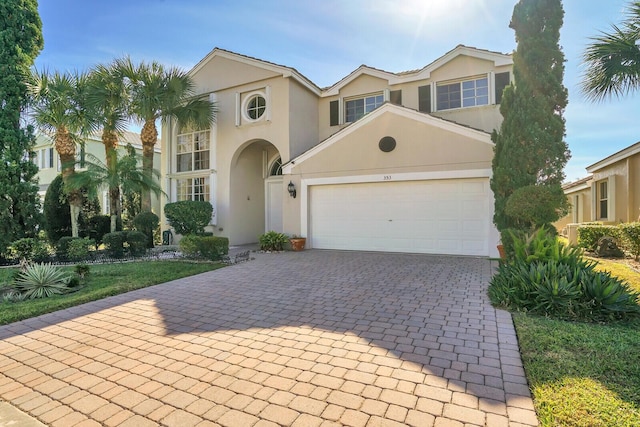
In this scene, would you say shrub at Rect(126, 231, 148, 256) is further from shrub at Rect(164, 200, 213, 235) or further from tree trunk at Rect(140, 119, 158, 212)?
tree trunk at Rect(140, 119, 158, 212)

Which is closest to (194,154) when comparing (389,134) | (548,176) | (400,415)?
(389,134)

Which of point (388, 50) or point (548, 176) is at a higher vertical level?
point (388, 50)

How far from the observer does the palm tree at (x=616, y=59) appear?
25.7 ft

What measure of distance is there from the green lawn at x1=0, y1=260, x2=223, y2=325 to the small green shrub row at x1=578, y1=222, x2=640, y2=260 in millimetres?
11763

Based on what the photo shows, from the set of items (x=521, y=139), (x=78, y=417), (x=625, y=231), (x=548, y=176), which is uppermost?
(x=521, y=139)

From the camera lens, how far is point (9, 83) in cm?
1129

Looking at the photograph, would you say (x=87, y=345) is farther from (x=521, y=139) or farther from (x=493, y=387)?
(x=521, y=139)

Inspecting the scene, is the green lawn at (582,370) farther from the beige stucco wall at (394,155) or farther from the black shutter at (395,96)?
the black shutter at (395,96)

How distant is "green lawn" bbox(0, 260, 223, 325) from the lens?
5674 millimetres

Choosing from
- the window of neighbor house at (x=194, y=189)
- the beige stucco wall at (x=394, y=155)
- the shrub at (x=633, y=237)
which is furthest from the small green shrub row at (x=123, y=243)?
the shrub at (x=633, y=237)

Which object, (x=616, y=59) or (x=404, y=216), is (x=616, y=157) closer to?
(x=616, y=59)

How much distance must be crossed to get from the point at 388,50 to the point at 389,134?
3.14 meters

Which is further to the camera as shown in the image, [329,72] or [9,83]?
[329,72]

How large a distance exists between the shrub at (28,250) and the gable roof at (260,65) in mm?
9421
